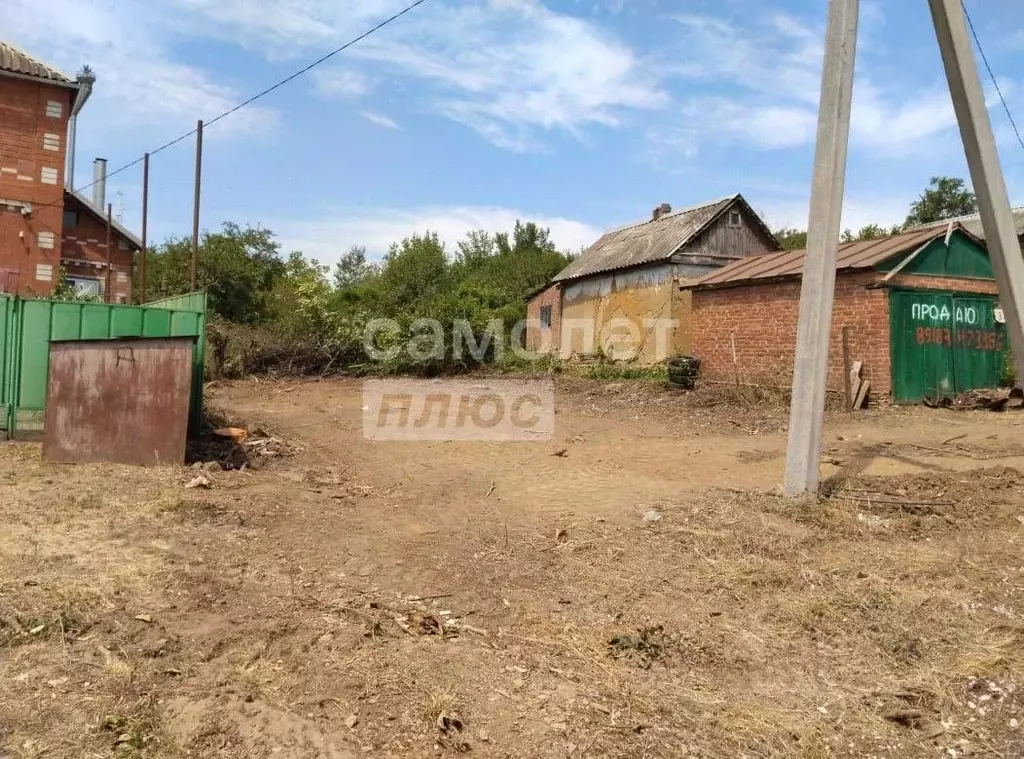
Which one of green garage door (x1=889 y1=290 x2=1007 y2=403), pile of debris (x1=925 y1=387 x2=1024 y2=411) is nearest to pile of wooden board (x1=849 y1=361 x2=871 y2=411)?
green garage door (x1=889 y1=290 x2=1007 y2=403)

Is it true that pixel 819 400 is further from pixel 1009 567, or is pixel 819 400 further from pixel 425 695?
pixel 425 695

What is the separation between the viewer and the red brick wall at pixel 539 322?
25594 millimetres

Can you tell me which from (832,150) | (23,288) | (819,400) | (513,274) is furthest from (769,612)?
(513,274)

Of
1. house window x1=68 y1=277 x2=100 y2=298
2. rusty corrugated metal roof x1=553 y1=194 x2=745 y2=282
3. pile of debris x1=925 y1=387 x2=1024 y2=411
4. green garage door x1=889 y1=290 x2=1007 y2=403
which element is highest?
rusty corrugated metal roof x1=553 y1=194 x2=745 y2=282

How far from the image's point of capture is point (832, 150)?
5.96 meters

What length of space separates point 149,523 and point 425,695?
3160 millimetres

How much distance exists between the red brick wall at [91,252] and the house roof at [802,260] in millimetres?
20650

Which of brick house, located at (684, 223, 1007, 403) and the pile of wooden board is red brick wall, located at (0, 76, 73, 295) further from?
the pile of wooden board

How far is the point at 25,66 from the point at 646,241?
63.7 ft

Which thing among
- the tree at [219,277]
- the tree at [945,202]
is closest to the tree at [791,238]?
the tree at [945,202]

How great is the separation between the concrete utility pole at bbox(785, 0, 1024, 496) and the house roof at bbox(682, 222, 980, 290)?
515cm

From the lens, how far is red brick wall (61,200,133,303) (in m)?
24.6

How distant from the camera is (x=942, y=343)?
1232cm

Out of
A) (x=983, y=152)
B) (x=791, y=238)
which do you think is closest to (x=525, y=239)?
(x=791, y=238)
